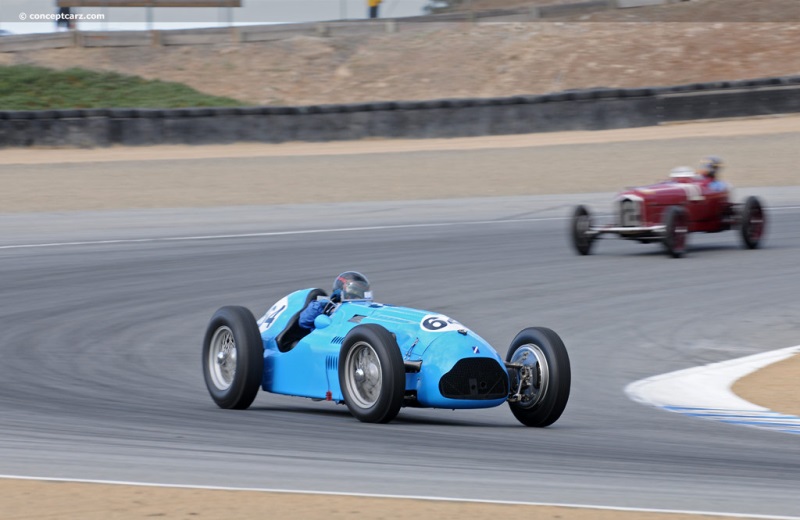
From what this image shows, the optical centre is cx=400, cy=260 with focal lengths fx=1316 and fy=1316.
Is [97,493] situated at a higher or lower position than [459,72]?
lower

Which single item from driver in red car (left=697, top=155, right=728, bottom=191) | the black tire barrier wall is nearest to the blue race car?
driver in red car (left=697, top=155, right=728, bottom=191)

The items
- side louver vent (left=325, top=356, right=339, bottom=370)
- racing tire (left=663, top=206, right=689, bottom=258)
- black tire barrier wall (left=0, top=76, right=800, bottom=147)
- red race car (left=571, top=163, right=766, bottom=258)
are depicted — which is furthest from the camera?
black tire barrier wall (left=0, top=76, right=800, bottom=147)

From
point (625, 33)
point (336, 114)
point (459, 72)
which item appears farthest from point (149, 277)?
point (625, 33)

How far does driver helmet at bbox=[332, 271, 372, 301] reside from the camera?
8.30 metres

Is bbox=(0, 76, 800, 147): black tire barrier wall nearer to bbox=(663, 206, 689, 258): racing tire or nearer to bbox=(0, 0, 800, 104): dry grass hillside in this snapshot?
bbox=(0, 0, 800, 104): dry grass hillside

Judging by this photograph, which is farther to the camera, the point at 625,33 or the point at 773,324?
the point at 625,33

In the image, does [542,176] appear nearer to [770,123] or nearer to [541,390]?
Result: [770,123]

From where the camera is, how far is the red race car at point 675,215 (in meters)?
16.6

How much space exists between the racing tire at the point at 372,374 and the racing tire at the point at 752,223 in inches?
423

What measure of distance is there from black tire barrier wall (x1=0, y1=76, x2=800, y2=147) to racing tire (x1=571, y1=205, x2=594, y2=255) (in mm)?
12530

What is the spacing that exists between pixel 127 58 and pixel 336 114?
38.2 ft

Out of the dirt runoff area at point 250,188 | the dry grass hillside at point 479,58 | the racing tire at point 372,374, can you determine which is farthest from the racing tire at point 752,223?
the dry grass hillside at point 479,58

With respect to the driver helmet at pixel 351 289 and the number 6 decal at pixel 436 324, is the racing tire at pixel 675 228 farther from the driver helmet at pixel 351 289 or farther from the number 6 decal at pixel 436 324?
the number 6 decal at pixel 436 324

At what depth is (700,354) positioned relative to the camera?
438 inches
